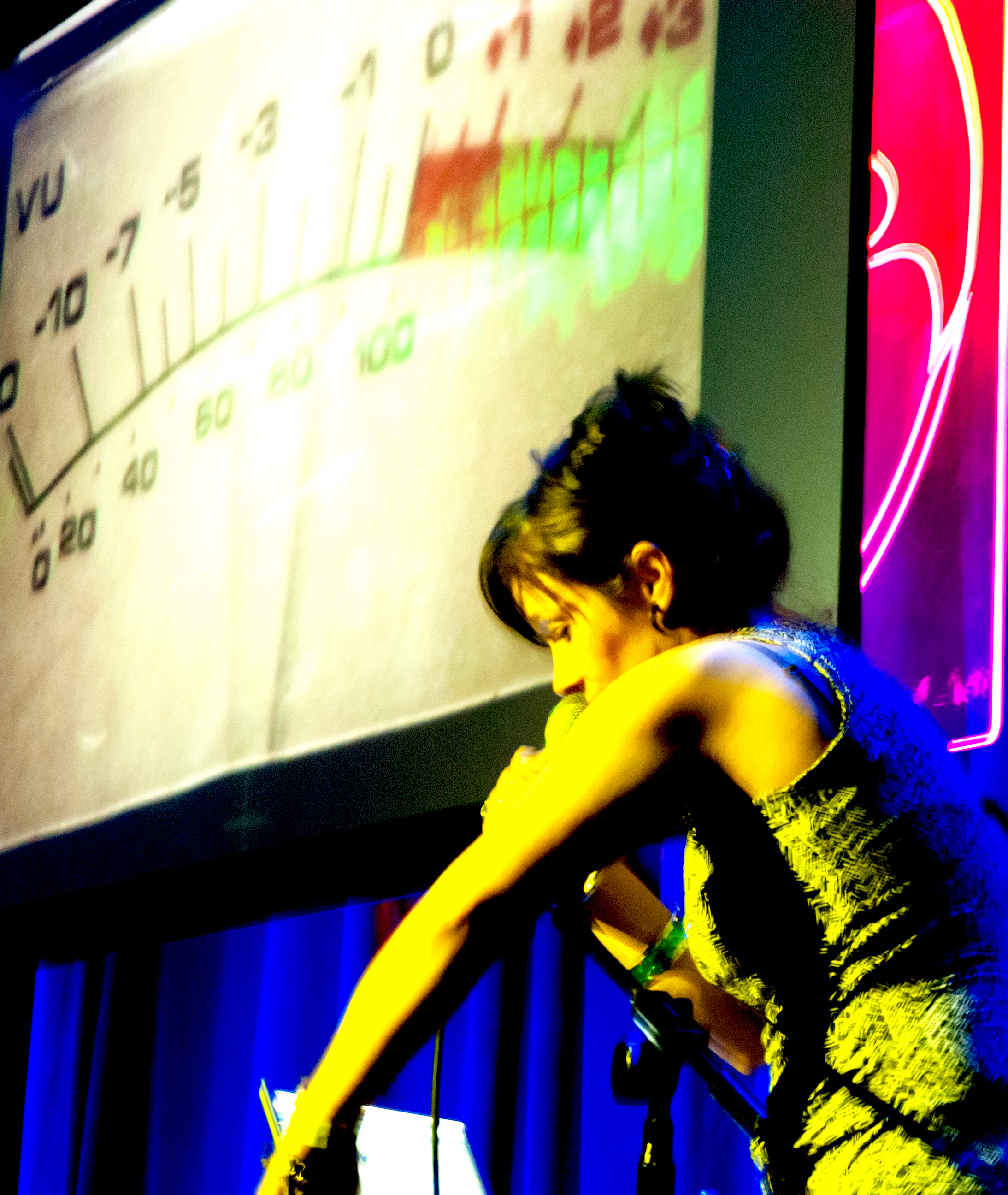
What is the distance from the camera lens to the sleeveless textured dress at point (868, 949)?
0.90 meters

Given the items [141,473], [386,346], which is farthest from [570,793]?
[141,473]

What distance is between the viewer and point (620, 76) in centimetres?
175

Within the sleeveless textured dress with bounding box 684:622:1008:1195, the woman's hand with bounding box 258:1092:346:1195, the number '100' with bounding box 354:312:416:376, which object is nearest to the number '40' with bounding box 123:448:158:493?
the number '100' with bounding box 354:312:416:376

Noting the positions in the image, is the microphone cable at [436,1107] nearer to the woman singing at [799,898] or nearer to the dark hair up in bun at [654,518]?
the woman singing at [799,898]

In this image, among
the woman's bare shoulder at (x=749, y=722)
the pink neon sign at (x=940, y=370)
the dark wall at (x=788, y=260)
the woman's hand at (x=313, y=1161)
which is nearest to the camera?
the woman's hand at (x=313, y=1161)

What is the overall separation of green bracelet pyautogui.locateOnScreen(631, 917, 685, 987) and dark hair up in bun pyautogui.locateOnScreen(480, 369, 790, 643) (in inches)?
8.2

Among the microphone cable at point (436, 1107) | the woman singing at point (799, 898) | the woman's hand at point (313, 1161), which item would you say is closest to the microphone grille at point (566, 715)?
the woman singing at point (799, 898)

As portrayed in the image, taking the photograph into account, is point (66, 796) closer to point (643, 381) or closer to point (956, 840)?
point (643, 381)

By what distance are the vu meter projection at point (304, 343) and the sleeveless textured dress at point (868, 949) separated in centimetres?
65

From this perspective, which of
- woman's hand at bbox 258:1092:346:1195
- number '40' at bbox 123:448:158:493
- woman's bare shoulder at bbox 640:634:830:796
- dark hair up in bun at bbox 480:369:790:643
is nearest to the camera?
woman's hand at bbox 258:1092:346:1195

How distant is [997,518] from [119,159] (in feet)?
4.67

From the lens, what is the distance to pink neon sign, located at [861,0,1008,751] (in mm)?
1908

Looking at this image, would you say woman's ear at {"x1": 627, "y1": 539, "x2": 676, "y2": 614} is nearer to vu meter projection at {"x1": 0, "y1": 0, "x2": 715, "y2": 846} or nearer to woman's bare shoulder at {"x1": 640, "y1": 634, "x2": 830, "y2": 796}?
woman's bare shoulder at {"x1": 640, "y1": 634, "x2": 830, "y2": 796}

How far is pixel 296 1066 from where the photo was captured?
2.50 m
